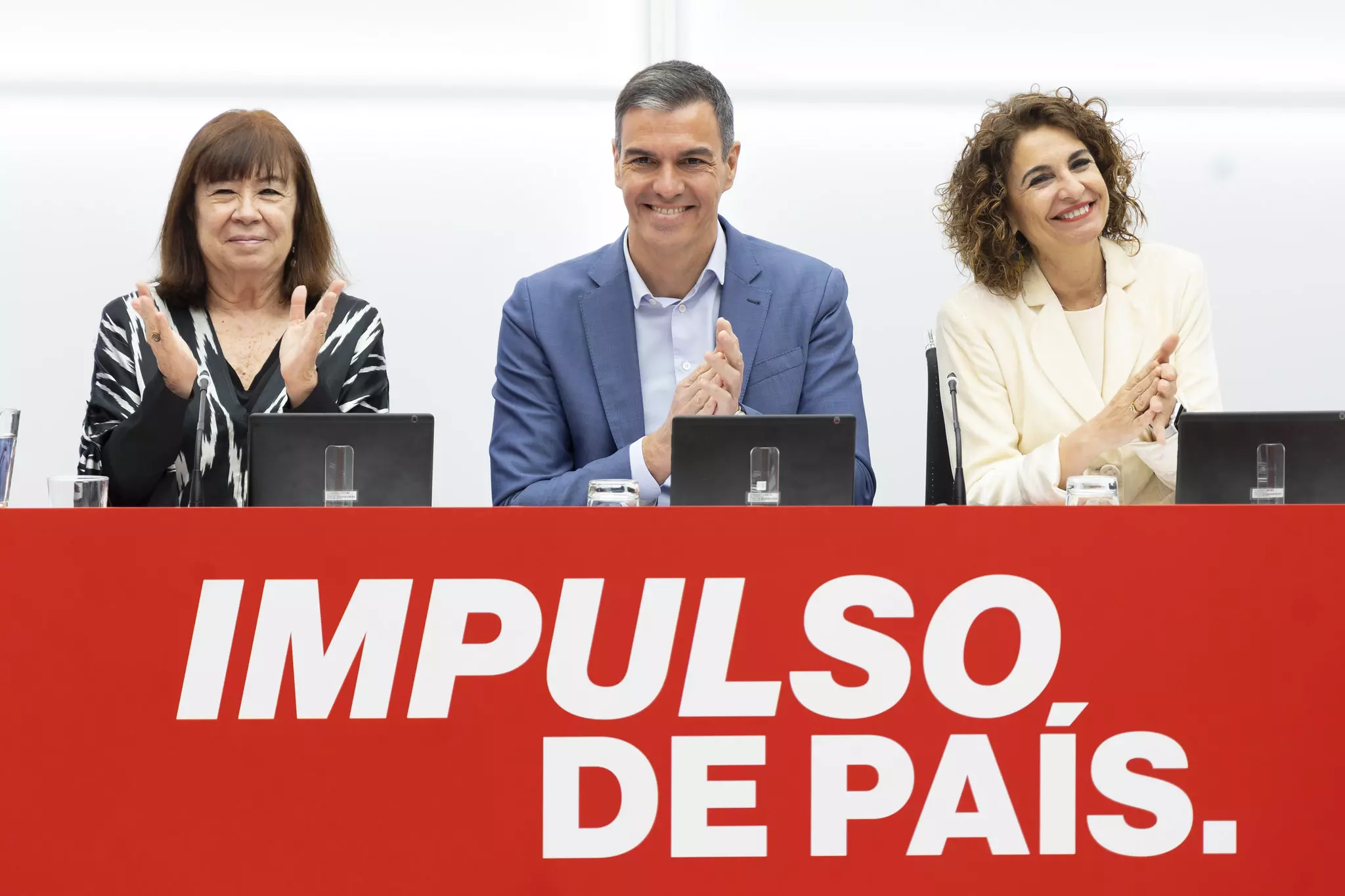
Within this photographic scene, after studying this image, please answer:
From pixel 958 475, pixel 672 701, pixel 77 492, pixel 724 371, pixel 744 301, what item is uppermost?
pixel 744 301

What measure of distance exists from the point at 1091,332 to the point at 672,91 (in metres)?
1.01

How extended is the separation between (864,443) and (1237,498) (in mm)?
821

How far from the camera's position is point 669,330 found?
2.43 m

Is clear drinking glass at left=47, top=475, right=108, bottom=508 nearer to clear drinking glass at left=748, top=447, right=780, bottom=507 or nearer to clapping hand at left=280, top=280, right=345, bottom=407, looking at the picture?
clapping hand at left=280, top=280, right=345, bottom=407

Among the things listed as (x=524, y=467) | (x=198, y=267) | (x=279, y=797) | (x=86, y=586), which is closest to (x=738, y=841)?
(x=279, y=797)

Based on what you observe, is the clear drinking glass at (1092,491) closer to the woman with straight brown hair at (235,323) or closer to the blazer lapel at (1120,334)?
the blazer lapel at (1120,334)

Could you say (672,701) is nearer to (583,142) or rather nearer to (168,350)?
(168,350)

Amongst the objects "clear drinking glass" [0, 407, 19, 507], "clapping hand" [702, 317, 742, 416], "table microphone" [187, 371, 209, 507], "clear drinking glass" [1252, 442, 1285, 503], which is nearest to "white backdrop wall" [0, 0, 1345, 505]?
"table microphone" [187, 371, 209, 507]

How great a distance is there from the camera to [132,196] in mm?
3451

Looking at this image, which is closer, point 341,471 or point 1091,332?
point 341,471

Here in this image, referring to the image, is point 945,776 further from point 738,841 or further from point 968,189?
point 968,189

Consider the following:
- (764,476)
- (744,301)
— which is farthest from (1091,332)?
(764,476)

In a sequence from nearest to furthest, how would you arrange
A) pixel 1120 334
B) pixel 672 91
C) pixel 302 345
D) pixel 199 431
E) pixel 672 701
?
pixel 672 701
pixel 199 431
pixel 302 345
pixel 672 91
pixel 1120 334

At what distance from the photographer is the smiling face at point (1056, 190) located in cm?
251
